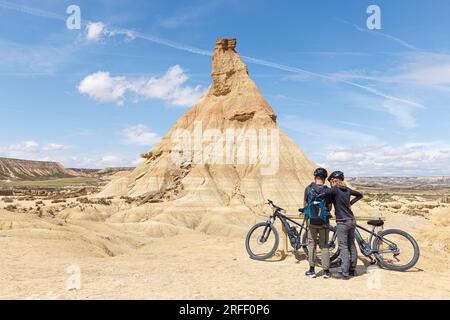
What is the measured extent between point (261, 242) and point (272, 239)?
94 cm

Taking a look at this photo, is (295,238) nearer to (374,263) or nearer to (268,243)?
(268,243)

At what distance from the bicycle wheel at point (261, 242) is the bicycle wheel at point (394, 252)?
2.62 m

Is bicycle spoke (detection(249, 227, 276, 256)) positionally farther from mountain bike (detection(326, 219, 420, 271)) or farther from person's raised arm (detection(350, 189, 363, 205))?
person's raised arm (detection(350, 189, 363, 205))

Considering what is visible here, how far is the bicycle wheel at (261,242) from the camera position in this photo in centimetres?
1057

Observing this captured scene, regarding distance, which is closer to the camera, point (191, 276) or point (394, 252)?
point (191, 276)

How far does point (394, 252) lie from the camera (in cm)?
952

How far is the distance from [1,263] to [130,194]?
52.9 metres

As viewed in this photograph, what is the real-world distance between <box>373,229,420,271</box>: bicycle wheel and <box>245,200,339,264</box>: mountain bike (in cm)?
110

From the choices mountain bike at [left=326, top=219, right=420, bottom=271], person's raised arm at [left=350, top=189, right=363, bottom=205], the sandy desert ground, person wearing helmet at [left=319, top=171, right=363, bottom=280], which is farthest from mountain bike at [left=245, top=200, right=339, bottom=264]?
person's raised arm at [left=350, top=189, right=363, bottom=205]

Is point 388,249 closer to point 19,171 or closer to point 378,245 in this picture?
point 378,245

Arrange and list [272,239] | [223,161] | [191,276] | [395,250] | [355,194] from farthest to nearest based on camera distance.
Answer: [223,161], [272,239], [395,250], [355,194], [191,276]

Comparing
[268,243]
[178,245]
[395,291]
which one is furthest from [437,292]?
[178,245]

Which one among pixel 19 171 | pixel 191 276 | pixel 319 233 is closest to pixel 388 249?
pixel 319 233

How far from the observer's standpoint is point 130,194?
63062 mm
